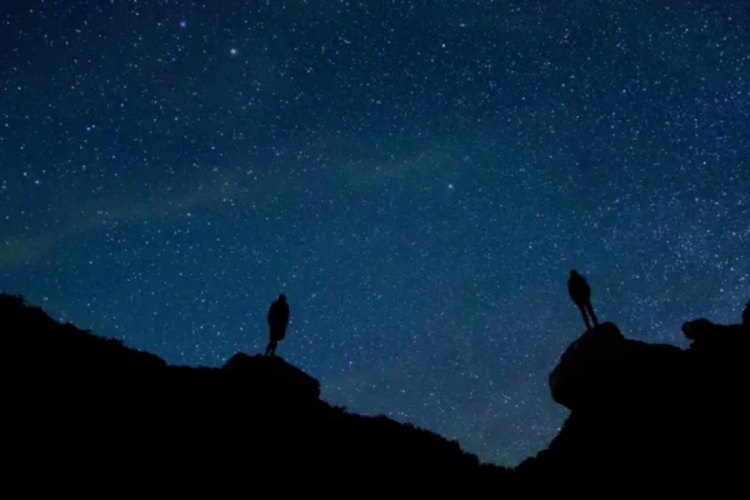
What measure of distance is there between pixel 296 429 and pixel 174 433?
283cm

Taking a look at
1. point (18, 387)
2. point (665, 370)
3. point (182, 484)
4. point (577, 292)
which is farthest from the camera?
point (577, 292)

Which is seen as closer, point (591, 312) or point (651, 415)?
point (651, 415)

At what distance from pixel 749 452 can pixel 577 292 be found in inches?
269

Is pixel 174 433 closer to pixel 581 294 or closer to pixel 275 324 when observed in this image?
pixel 275 324

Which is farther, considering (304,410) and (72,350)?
(304,410)

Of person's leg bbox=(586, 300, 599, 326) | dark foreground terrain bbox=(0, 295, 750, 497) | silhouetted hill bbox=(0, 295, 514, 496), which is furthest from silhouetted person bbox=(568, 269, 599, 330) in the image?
silhouetted hill bbox=(0, 295, 514, 496)

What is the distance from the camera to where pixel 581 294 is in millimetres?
16047

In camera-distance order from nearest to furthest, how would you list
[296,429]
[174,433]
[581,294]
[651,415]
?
[174,433], [296,429], [651,415], [581,294]

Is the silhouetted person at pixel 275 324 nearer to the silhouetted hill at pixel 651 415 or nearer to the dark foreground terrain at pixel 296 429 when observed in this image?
the dark foreground terrain at pixel 296 429

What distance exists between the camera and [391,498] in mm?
8875

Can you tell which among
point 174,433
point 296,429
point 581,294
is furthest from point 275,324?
point 581,294

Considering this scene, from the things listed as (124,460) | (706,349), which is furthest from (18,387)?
(706,349)

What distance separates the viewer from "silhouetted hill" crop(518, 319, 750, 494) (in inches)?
399

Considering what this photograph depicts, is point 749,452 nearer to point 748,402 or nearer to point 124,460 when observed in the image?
point 748,402
